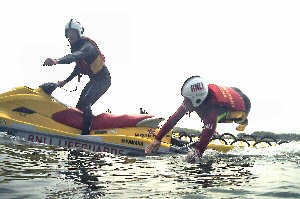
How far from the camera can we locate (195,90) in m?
7.45

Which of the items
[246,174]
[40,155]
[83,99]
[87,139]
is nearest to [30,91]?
[83,99]

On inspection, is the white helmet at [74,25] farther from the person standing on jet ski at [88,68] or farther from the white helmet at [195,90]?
the white helmet at [195,90]

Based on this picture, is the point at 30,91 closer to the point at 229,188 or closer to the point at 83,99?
the point at 83,99

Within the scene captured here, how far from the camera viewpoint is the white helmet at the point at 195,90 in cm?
746

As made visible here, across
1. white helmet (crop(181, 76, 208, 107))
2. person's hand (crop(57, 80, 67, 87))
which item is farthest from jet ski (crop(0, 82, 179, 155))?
white helmet (crop(181, 76, 208, 107))

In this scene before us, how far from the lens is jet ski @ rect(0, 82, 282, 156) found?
27.8 feet

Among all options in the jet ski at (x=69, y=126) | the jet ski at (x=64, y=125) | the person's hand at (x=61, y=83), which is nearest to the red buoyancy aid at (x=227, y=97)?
the jet ski at (x=69, y=126)

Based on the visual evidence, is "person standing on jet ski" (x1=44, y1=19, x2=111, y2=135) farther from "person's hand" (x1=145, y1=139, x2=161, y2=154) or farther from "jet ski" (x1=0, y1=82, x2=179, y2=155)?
"person's hand" (x1=145, y1=139, x2=161, y2=154)

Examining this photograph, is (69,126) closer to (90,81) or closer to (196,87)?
(90,81)

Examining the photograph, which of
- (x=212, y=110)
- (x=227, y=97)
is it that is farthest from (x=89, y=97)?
(x=227, y=97)

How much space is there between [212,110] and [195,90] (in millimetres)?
573

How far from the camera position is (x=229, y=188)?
4457 mm

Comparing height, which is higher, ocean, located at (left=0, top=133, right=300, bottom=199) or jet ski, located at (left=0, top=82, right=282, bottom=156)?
jet ski, located at (left=0, top=82, right=282, bottom=156)

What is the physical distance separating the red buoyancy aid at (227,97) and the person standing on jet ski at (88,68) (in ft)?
9.54
